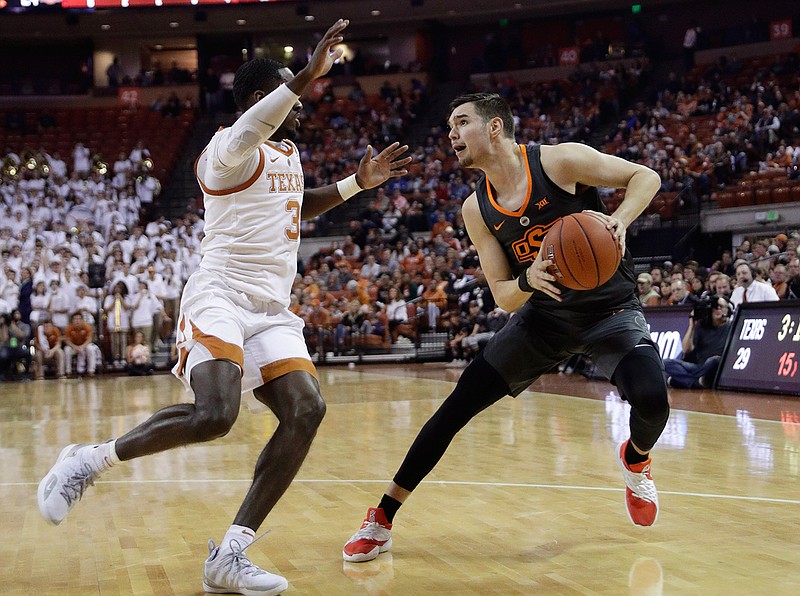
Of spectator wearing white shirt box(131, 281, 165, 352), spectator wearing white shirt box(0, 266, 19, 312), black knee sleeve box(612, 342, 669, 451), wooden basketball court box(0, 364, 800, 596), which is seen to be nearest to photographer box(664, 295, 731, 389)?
wooden basketball court box(0, 364, 800, 596)

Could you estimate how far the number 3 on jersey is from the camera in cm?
425

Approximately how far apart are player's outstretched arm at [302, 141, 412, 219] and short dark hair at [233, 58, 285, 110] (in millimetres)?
636

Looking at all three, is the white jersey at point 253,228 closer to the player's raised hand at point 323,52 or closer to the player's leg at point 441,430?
the player's raised hand at point 323,52

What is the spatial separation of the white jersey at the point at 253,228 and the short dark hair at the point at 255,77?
10.9 inches

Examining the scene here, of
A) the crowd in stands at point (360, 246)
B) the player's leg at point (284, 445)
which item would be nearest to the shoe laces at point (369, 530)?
the player's leg at point (284, 445)

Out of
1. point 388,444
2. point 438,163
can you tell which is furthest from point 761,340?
point 438,163

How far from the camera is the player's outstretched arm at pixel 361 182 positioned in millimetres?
4793

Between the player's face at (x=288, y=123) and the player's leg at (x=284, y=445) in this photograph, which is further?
the player's face at (x=288, y=123)

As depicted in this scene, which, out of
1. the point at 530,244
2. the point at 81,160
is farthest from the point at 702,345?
the point at 81,160

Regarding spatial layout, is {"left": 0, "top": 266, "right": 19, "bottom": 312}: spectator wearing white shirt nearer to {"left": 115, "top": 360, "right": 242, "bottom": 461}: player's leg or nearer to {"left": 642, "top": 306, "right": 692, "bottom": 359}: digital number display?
{"left": 642, "top": 306, "right": 692, "bottom": 359}: digital number display

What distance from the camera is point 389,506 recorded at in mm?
4406

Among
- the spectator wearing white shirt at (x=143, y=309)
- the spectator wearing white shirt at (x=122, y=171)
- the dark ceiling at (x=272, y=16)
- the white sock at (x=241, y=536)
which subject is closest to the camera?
the white sock at (x=241, y=536)

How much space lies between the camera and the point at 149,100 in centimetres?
3294

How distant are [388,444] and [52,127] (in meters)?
26.3
